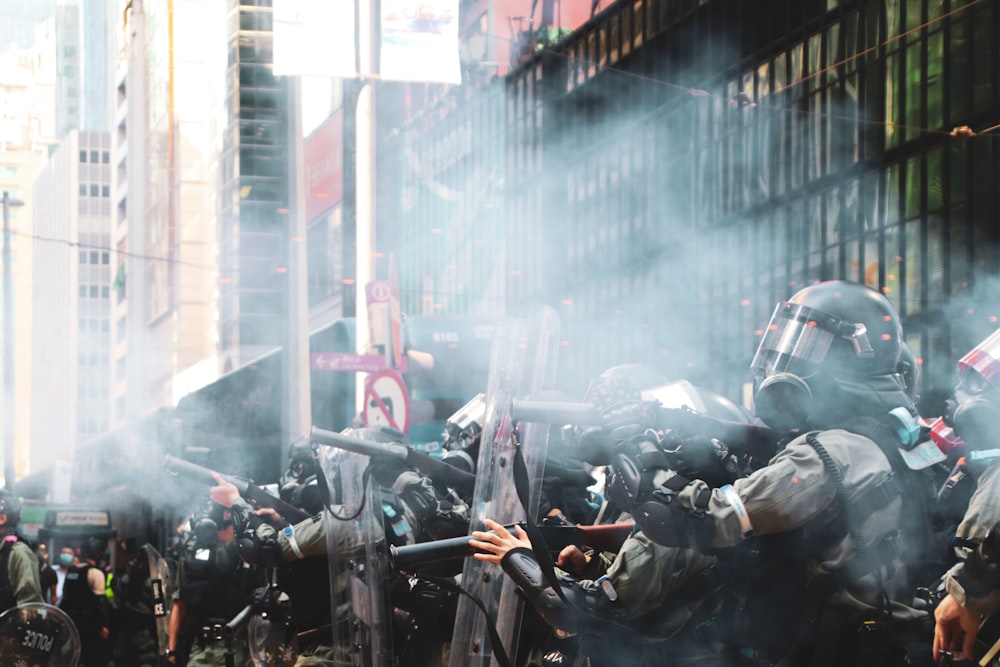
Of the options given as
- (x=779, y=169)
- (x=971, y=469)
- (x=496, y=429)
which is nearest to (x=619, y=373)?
(x=496, y=429)

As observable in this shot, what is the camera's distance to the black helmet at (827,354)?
4117 mm

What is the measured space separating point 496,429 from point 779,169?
18.1 meters

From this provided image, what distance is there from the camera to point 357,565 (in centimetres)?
597

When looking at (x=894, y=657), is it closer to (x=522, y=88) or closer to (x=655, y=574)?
(x=655, y=574)

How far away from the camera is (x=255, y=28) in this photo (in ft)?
120

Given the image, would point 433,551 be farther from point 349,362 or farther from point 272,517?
point 349,362

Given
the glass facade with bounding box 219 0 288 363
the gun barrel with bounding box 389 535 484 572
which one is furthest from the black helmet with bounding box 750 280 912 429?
the glass facade with bounding box 219 0 288 363

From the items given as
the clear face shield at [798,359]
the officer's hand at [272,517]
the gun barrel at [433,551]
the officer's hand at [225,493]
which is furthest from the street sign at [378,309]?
the clear face shield at [798,359]

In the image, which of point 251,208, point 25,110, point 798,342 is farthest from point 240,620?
point 251,208

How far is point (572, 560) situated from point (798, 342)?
99cm

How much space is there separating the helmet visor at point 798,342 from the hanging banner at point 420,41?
32.8 ft

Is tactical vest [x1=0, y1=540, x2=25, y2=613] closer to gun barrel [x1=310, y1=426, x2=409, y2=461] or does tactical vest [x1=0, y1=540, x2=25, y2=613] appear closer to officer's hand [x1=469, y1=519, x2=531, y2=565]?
gun barrel [x1=310, y1=426, x2=409, y2=461]

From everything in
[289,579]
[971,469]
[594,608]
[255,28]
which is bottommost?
[289,579]

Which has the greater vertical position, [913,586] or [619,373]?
[619,373]
